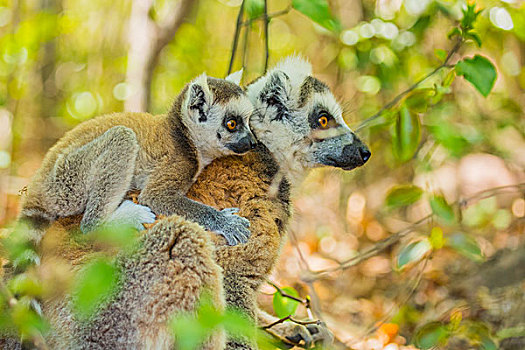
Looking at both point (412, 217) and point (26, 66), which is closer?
point (26, 66)

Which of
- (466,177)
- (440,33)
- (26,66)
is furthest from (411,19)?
(26,66)

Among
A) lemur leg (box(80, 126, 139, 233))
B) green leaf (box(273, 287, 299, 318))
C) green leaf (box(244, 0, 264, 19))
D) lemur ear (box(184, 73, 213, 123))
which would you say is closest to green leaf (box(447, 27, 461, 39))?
green leaf (box(244, 0, 264, 19))

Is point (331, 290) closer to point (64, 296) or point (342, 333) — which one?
point (342, 333)

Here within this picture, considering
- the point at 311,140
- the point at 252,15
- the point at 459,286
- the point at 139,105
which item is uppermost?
the point at 252,15

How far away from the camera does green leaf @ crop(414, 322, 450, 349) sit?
16.6 feet

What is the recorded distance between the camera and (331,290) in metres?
9.71

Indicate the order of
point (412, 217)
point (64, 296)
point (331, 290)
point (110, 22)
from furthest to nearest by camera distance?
point (110, 22) < point (412, 217) < point (331, 290) < point (64, 296)

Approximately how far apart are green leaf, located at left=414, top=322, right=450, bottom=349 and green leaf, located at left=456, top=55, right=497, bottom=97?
220 cm

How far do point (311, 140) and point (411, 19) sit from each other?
4876 mm

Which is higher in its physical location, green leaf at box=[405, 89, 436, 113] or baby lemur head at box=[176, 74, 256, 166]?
green leaf at box=[405, 89, 436, 113]

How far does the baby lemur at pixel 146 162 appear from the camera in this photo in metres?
4.16

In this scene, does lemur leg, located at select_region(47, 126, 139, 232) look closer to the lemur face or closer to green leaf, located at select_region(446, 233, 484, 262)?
the lemur face

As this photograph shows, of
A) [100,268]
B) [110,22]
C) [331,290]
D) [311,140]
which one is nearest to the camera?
[100,268]

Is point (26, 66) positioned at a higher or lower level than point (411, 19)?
lower
